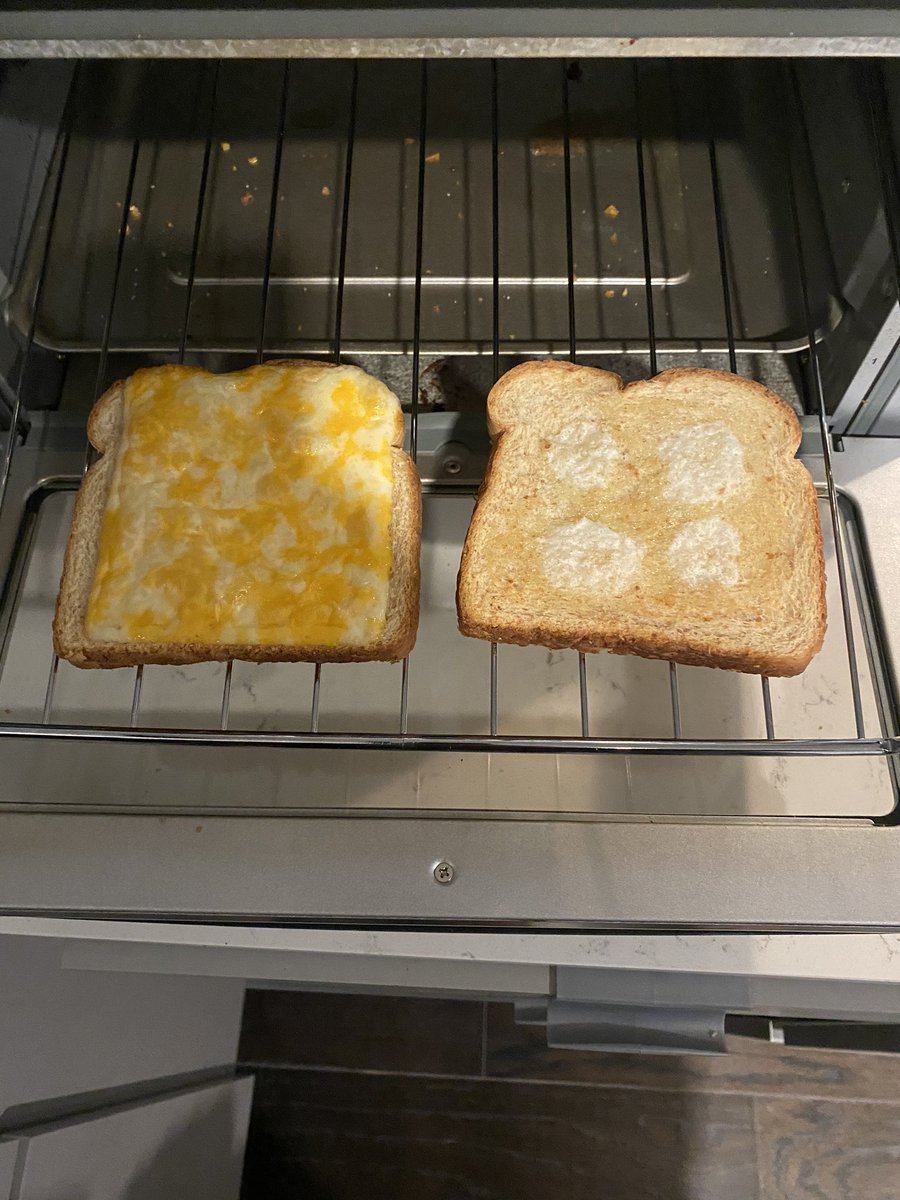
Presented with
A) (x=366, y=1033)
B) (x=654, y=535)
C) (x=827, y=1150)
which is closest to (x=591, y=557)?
(x=654, y=535)

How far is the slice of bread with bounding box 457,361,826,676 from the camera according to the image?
1.02 metres

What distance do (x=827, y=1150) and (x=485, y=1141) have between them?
729 mm

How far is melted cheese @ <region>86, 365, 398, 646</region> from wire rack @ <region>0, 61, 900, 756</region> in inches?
2.3

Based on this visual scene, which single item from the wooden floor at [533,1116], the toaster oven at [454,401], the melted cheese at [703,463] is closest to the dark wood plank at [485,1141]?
the wooden floor at [533,1116]

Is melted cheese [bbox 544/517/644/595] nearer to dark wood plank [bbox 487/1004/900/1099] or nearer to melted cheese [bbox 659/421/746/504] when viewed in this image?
melted cheese [bbox 659/421/746/504]

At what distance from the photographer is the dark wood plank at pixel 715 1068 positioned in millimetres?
1906

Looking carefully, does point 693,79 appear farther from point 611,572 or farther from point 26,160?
point 26,160

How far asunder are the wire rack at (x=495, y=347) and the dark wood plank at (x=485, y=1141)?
1246 mm

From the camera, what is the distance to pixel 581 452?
1.08 meters

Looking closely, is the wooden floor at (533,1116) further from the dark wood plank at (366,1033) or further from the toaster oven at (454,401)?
the toaster oven at (454,401)

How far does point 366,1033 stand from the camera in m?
2.00

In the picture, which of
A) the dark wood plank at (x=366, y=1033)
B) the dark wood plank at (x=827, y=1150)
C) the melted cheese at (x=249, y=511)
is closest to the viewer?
the melted cheese at (x=249, y=511)

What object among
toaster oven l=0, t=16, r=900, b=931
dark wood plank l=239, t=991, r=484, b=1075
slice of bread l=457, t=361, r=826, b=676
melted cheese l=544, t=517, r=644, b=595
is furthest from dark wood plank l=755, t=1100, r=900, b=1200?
melted cheese l=544, t=517, r=644, b=595

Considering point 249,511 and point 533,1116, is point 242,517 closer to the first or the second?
point 249,511
